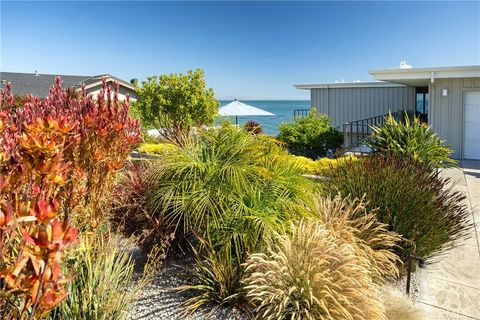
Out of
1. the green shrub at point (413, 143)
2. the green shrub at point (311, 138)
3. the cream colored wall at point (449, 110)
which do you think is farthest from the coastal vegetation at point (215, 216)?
the cream colored wall at point (449, 110)

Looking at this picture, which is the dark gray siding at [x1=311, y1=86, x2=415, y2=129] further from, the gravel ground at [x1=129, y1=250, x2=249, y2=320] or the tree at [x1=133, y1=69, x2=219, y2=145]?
the gravel ground at [x1=129, y1=250, x2=249, y2=320]

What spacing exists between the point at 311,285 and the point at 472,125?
39.0 ft

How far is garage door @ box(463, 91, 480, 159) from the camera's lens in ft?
38.2

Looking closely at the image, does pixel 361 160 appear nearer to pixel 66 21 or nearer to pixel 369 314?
pixel 369 314

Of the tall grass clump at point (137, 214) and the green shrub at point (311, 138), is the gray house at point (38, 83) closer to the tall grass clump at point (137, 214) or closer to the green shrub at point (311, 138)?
the green shrub at point (311, 138)

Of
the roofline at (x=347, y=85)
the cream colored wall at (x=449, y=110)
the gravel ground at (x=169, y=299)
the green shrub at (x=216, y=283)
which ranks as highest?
the roofline at (x=347, y=85)

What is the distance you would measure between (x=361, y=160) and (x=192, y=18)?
1986 centimetres

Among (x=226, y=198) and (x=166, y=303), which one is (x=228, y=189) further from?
(x=166, y=303)

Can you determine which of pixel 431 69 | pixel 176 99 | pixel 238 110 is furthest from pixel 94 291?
pixel 238 110

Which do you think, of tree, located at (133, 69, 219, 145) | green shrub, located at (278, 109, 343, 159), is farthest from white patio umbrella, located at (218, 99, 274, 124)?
green shrub, located at (278, 109, 343, 159)

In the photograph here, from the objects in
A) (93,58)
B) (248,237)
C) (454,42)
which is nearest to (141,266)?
(248,237)

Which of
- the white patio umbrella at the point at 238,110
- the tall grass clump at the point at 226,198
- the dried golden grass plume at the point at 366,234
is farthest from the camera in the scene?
the white patio umbrella at the point at 238,110

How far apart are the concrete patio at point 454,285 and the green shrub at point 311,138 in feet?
21.3

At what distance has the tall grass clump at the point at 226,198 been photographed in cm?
340
